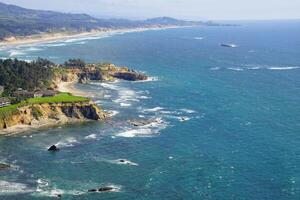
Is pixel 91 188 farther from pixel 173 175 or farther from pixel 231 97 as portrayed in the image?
pixel 231 97

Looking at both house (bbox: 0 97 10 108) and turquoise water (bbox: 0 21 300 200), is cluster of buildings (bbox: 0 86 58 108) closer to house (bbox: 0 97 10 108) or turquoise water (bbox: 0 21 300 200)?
house (bbox: 0 97 10 108)

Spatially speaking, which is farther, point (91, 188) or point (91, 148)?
point (91, 148)

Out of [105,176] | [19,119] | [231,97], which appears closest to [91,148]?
[105,176]

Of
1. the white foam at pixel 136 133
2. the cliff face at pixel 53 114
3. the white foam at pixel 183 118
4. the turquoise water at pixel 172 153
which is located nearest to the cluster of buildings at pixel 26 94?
the cliff face at pixel 53 114

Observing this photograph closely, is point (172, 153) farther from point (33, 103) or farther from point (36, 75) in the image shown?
point (36, 75)

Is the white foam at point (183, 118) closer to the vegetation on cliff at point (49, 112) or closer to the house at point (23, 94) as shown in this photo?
the vegetation on cliff at point (49, 112)
